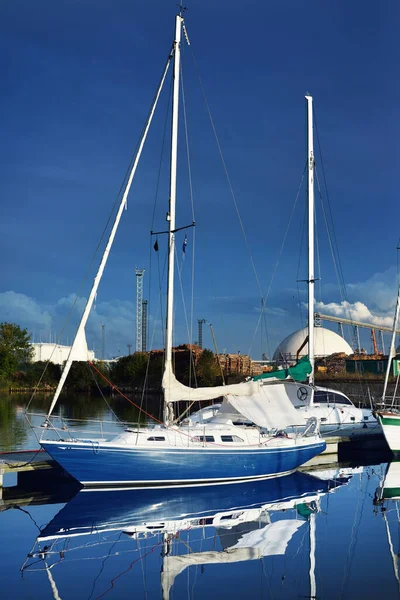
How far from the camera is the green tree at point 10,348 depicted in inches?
4481

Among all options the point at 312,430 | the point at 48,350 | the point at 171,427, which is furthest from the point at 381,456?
the point at 48,350

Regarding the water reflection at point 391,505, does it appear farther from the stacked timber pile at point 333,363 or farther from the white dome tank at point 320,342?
the white dome tank at point 320,342

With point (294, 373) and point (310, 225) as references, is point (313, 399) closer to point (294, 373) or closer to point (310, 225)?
point (294, 373)

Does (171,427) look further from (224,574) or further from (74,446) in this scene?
(224,574)

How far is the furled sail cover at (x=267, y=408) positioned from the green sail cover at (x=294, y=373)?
7.88ft

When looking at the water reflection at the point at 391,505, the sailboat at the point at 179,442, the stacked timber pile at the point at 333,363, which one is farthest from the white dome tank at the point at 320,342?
the sailboat at the point at 179,442

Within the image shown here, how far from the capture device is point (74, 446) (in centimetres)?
2411

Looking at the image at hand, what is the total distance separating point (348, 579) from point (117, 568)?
566 cm

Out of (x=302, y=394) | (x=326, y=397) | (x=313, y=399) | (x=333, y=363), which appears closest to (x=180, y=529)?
(x=302, y=394)

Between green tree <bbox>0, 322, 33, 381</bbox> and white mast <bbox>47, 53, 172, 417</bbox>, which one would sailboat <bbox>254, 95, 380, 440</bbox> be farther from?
green tree <bbox>0, 322, 33, 381</bbox>

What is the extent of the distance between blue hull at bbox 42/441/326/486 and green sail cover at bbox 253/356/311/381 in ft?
19.5

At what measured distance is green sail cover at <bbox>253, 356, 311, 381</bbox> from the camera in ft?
109

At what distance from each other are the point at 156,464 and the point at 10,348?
97556mm

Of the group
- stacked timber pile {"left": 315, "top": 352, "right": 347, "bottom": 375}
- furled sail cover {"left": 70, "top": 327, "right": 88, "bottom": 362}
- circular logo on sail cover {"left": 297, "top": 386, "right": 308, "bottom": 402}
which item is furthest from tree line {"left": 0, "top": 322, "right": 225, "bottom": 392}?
furled sail cover {"left": 70, "top": 327, "right": 88, "bottom": 362}
